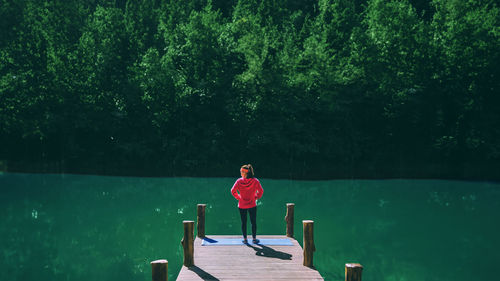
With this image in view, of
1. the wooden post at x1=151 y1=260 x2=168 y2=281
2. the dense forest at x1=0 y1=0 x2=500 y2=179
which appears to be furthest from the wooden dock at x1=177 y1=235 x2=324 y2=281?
the dense forest at x1=0 y1=0 x2=500 y2=179

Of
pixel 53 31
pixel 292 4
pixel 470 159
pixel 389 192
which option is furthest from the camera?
pixel 292 4

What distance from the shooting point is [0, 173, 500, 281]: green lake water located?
13.2 m

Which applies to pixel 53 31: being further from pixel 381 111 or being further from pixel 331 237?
pixel 331 237

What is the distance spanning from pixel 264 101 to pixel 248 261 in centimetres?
2387

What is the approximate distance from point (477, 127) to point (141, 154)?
24404mm

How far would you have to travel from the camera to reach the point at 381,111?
3369 centimetres

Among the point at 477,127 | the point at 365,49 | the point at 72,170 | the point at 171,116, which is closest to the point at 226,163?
the point at 171,116

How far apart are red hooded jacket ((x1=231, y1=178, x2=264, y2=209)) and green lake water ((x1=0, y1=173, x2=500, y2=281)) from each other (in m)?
3.11

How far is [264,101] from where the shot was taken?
3300cm

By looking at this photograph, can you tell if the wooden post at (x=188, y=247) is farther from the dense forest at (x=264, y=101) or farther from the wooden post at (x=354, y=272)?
the dense forest at (x=264, y=101)

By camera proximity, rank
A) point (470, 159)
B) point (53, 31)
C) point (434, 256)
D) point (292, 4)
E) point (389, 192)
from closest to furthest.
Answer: point (434, 256) < point (389, 192) < point (470, 159) < point (53, 31) < point (292, 4)

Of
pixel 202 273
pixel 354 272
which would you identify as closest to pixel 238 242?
pixel 202 273

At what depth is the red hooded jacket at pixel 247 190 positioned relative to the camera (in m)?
10.4

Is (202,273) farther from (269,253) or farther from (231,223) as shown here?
(231,223)
